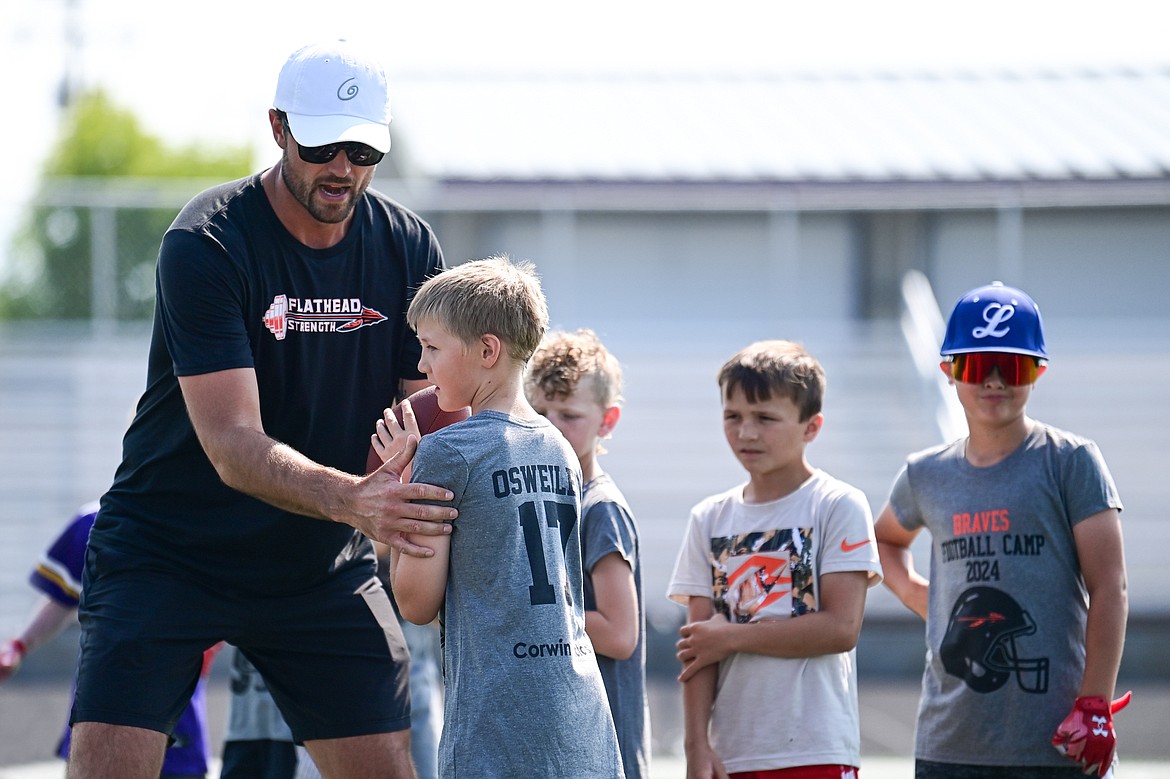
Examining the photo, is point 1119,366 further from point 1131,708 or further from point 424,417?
point 424,417

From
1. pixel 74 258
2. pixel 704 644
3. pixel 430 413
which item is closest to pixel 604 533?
pixel 704 644

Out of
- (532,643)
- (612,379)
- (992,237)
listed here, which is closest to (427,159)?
(992,237)

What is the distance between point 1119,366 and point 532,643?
1230cm

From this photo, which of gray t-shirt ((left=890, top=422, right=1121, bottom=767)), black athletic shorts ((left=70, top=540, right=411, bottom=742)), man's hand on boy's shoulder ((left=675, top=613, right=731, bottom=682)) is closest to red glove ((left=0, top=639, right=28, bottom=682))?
black athletic shorts ((left=70, top=540, right=411, bottom=742))

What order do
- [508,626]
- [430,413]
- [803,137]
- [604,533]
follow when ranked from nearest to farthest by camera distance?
[508,626] < [430,413] < [604,533] < [803,137]

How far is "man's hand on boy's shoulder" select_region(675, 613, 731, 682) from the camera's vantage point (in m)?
3.80

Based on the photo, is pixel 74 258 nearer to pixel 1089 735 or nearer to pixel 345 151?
pixel 345 151

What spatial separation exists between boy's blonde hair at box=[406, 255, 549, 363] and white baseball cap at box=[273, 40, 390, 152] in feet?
2.18

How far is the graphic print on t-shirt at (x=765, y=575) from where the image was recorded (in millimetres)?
3824

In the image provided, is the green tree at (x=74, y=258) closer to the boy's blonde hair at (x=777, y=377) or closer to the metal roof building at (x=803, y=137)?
the metal roof building at (x=803, y=137)

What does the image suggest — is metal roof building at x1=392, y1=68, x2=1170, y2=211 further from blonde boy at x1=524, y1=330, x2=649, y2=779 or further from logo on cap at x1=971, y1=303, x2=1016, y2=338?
blonde boy at x1=524, y1=330, x2=649, y2=779

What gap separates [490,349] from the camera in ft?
9.77

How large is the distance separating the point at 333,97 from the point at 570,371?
40.1 inches

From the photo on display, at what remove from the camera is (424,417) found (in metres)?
3.21
